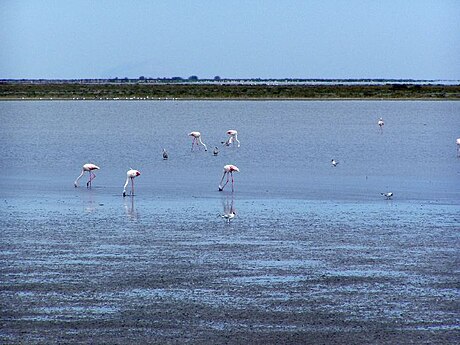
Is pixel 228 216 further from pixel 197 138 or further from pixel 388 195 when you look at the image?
pixel 197 138

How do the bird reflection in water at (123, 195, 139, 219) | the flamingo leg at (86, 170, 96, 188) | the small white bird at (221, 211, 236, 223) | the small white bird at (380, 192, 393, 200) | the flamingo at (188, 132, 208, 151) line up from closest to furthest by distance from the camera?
the small white bird at (221, 211, 236, 223) < the bird reflection in water at (123, 195, 139, 219) < the small white bird at (380, 192, 393, 200) < the flamingo leg at (86, 170, 96, 188) < the flamingo at (188, 132, 208, 151)

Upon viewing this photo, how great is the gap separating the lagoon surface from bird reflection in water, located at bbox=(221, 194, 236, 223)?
0.12 metres

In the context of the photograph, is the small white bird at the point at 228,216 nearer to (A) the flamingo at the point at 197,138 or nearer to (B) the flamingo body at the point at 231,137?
(A) the flamingo at the point at 197,138

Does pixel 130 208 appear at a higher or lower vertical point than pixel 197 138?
higher

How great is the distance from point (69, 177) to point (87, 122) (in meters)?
27.2

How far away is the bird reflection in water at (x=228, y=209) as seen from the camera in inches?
591

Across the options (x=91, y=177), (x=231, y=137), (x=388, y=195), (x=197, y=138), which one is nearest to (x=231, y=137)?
(x=231, y=137)

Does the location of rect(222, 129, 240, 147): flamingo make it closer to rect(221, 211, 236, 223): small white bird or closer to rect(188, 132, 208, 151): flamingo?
rect(188, 132, 208, 151): flamingo

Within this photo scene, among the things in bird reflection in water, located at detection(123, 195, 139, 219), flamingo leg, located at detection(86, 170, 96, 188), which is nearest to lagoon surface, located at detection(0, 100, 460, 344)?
bird reflection in water, located at detection(123, 195, 139, 219)

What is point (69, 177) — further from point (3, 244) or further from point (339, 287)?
point (339, 287)

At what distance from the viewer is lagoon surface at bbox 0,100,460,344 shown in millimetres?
9109

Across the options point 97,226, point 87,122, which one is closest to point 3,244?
point 97,226

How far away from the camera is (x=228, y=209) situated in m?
16.5

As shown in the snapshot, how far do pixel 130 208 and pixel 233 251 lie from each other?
4.43 meters
